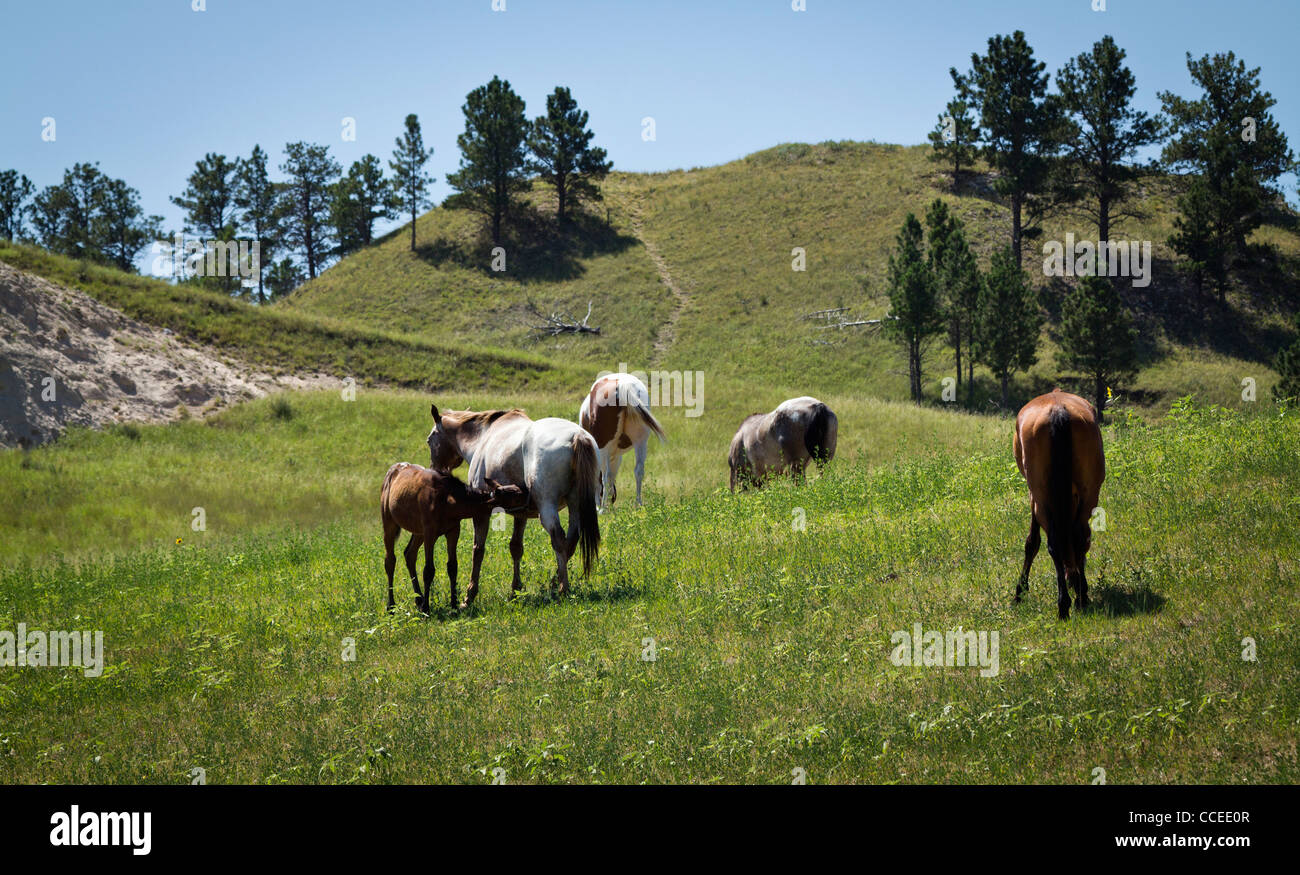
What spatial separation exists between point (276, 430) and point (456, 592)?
27.4 meters

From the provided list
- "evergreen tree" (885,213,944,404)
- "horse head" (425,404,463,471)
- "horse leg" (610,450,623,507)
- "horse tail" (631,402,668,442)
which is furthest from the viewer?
"evergreen tree" (885,213,944,404)

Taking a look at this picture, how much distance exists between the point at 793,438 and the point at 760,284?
59.5 m

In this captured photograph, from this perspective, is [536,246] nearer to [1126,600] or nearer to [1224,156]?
[1224,156]

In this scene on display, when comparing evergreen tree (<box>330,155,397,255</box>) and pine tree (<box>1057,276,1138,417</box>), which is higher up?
evergreen tree (<box>330,155,397,255</box>)

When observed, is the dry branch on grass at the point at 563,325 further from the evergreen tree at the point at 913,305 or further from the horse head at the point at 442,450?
the horse head at the point at 442,450

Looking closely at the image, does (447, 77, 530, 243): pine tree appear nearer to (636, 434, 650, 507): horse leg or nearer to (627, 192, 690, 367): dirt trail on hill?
→ (627, 192, 690, 367): dirt trail on hill

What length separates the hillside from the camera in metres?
60.8

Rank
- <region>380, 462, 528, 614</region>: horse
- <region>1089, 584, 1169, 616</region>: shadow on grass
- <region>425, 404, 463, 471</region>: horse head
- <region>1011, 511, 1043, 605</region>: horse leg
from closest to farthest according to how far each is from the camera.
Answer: <region>1089, 584, 1169, 616</region>: shadow on grass < <region>1011, 511, 1043, 605</region>: horse leg < <region>380, 462, 528, 614</region>: horse < <region>425, 404, 463, 471</region>: horse head

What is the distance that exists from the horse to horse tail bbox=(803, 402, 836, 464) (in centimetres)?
946

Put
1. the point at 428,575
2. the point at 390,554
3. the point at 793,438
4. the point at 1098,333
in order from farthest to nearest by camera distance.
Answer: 1. the point at 1098,333
2. the point at 793,438
3. the point at 390,554
4. the point at 428,575

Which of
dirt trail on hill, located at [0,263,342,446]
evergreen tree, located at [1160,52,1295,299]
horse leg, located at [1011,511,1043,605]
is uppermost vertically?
evergreen tree, located at [1160,52,1295,299]

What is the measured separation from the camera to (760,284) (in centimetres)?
7819

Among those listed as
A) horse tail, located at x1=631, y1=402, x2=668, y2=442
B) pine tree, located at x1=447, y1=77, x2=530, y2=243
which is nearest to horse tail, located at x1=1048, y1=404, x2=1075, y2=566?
horse tail, located at x1=631, y1=402, x2=668, y2=442

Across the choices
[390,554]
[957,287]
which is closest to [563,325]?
[957,287]
